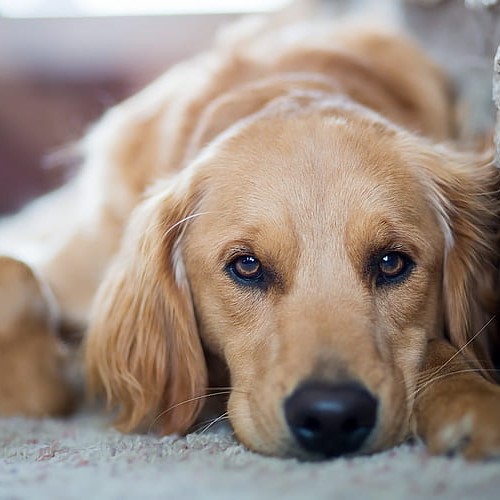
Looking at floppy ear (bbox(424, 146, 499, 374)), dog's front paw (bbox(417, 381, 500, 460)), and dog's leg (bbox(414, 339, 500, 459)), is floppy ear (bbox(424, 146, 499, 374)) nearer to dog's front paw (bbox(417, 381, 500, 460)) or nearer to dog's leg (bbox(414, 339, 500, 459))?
dog's leg (bbox(414, 339, 500, 459))

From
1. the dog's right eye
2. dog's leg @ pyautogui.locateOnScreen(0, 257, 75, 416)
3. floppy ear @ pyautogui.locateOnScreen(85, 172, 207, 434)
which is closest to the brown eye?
the dog's right eye

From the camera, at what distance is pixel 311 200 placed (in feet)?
6.63

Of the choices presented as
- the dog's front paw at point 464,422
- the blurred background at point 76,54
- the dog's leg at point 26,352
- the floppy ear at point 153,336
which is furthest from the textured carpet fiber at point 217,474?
the blurred background at point 76,54

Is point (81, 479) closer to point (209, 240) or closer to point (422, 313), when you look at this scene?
point (209, 240)

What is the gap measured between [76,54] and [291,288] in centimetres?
367

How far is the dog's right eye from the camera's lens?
6.70 ft

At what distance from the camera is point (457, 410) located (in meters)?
1.65

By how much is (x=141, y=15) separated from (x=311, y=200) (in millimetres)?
Answer: 3645

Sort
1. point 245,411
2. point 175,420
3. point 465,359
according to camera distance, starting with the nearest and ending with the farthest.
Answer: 1. point 245,411
2. point 465,359
3. point 175,420

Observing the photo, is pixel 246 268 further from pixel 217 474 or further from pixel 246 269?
A: pixel 217 474

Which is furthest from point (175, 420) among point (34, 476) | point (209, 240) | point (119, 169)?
point (119, 169)

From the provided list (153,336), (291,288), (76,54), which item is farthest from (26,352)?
(76,54)

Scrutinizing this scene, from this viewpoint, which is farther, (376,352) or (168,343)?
(168,343)

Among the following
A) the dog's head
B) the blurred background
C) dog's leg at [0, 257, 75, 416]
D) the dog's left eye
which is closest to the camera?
the dog's head
